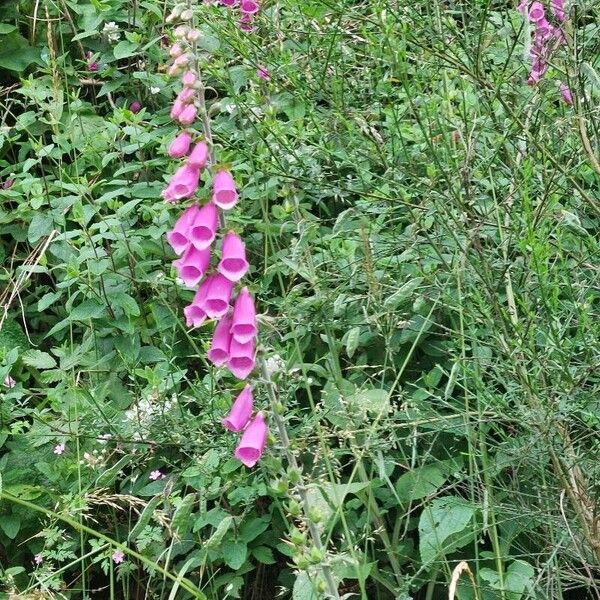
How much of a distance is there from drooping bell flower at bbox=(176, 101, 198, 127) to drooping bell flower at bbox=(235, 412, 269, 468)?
1.73 ft

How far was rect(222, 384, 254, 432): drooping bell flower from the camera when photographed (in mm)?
1958

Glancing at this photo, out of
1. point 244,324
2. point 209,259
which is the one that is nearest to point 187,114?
point 209,259

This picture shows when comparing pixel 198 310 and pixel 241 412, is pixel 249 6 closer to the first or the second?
pixel 198 310

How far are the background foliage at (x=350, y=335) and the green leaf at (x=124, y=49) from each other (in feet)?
0.05

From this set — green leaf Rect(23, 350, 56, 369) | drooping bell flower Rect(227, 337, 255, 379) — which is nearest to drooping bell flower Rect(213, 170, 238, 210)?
drooping bell flower Rect(227, 337, 255, 379)

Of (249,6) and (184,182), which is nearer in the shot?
(184,182)

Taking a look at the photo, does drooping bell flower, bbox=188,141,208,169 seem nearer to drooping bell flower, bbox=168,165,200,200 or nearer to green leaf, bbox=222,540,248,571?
drooping bell flower, bbox=168,165,200,200

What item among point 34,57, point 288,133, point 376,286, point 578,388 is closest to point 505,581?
point 578,388

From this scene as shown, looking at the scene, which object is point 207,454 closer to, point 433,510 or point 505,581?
point 433,510

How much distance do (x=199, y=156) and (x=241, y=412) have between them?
46cm

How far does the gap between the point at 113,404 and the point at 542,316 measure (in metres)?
1.35

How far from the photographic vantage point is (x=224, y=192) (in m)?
1.92

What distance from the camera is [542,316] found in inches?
101

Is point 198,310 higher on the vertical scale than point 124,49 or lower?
higher
